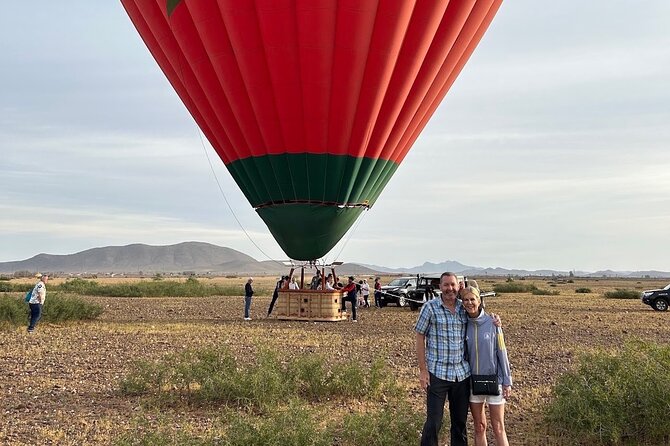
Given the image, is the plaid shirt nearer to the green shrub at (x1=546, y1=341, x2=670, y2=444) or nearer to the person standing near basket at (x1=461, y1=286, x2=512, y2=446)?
the person standing near basket at (x1=461, y1=286, x2=512, y2=446)

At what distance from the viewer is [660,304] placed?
96.1 feet

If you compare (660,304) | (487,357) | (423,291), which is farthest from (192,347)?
(660,304)

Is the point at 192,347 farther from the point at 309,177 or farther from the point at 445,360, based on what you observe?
the point at 445,360

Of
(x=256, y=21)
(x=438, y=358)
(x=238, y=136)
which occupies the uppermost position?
(x=256, y=21)

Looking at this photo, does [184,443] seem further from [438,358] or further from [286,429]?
[438,358]

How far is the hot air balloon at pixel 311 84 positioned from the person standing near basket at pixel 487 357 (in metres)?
9.77

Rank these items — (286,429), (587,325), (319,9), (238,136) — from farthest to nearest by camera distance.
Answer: (587,325), (238,136), (319,9), (286,429)

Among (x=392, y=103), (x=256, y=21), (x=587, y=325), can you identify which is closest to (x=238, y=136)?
(x=256, y=21)

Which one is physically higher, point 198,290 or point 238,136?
point 238,136

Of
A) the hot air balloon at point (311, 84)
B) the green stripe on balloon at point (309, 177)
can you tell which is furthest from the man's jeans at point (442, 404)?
the green stripe on balloon at point (309, 177)

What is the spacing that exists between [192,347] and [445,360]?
9.61 metres

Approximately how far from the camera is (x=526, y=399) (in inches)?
367

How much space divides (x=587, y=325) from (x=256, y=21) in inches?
605

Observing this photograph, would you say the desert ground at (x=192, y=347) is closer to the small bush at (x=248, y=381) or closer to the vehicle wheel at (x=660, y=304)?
the small bush at (x=248, y=381)
